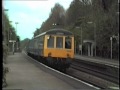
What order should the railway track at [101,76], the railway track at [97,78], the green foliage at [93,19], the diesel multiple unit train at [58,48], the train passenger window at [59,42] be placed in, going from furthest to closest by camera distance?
1. the green foliage at [93,19]
2. the train passenger window at [59,42]
3. the diesel multiple unit train at [58,48]
4. the railway track at [101,76]
5. the railway track at [97,78]

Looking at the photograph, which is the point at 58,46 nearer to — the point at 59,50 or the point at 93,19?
the point at 59,50

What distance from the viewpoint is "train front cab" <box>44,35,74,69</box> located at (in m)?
32.0

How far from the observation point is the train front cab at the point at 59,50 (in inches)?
1261

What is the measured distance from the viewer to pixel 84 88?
48.2 feet

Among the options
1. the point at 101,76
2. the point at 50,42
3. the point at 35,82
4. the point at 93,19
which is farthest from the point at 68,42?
A: the point at 93,19

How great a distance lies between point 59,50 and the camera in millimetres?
32094

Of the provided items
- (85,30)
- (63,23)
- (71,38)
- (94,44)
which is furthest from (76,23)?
(71,38)

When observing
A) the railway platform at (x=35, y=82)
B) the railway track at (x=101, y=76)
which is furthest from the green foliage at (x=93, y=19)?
the railway platform at (x=35, y=82)

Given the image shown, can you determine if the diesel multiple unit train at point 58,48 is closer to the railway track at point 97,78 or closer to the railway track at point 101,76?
the railway track at point 97,78

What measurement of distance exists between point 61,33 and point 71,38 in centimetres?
94

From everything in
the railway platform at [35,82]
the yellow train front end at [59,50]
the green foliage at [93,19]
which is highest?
the green foliage at [93,19]

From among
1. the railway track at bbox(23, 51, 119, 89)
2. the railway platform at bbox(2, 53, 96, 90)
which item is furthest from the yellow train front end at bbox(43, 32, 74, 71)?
the railway platform at bbox(2, 53, 96, 90)

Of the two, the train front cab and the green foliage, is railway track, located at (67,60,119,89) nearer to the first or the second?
the train front cab

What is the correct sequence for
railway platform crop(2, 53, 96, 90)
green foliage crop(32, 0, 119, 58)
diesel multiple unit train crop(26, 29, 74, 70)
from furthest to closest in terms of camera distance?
green foliage crop(32, 0, 119, 58), diesel multiple unit train crop(26, 29, 74, 70), railway platform crop(2, 53, 96, 90)
